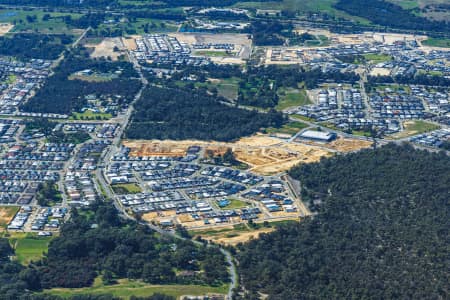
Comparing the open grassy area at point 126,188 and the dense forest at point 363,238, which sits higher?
the dense forest at point 363,238

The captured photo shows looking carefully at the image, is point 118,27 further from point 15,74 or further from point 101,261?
point 101,261

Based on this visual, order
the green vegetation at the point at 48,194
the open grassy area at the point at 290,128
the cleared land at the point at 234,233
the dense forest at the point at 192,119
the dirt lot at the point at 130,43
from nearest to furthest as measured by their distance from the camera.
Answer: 1. the cleared land at the point at 234,233
2. the green vegetation at the point at 48,194
3. the dense forest at the point at 192,119
4. the open grassy area at the point at 290,128
5. the dirt lot at the point at 130,43

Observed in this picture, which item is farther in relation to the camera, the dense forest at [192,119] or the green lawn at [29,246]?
the dense forest at [192,119]

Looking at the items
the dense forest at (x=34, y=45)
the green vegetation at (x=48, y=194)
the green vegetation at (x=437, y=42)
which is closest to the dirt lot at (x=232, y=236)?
the green vegetation at (x=48, y=194)

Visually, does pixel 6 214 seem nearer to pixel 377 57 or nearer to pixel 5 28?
pixel 377 57

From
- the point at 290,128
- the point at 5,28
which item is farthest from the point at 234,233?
the point at 5,28

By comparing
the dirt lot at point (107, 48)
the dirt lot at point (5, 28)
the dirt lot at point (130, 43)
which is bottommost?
the dirt lot at point (5, 28)

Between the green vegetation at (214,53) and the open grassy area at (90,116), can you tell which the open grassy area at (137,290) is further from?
the green vegetation at (214,53)
